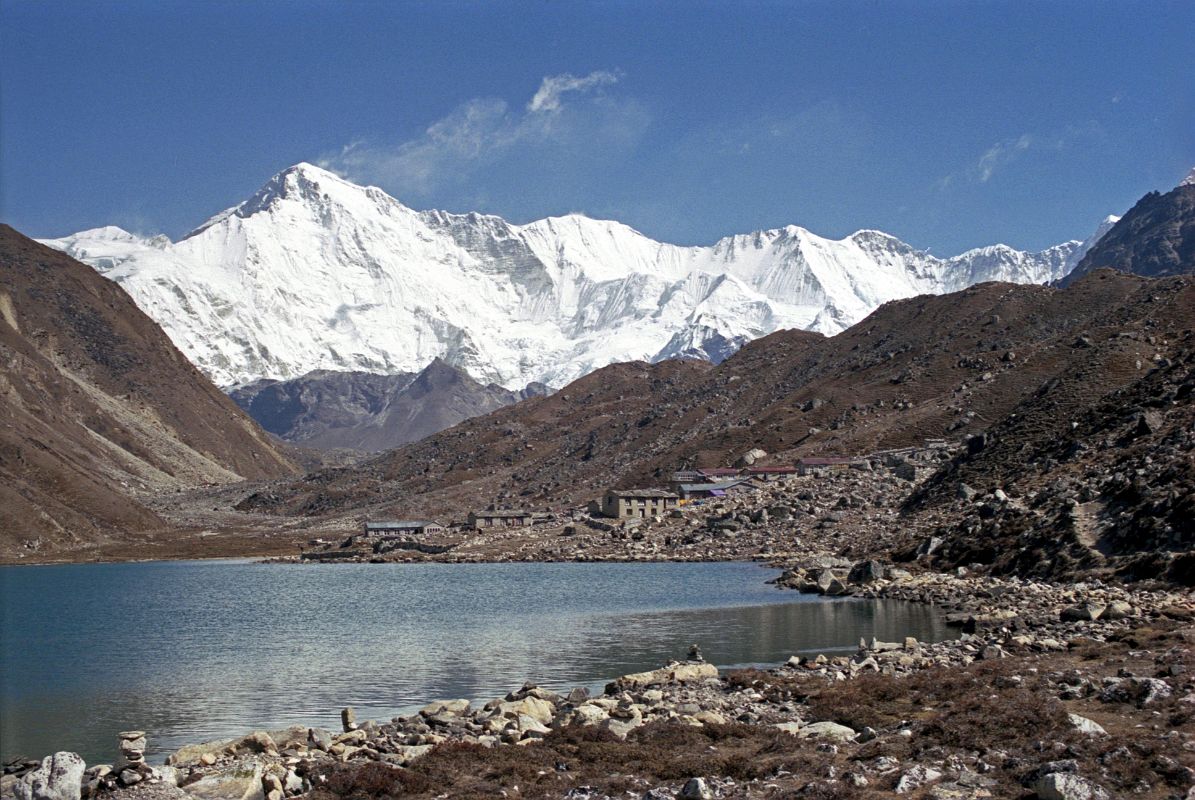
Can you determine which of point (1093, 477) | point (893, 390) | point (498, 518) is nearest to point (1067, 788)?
point (1093, 477)

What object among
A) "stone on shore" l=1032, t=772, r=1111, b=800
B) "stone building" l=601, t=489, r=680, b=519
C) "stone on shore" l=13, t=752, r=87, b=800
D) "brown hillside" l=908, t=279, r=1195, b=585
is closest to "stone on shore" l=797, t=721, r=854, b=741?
"stone on shore" l=1032, t=772, r=1111, b=800

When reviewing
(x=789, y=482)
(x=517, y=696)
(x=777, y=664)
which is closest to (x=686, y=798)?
(x=517, y=696)

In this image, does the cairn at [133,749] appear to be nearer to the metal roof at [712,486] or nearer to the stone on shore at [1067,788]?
the stone on shore at [1067,788]

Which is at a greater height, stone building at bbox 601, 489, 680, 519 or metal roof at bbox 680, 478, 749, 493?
metal roof at bbox 680, 478, 749, 493

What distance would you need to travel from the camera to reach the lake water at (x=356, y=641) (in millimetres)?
37625

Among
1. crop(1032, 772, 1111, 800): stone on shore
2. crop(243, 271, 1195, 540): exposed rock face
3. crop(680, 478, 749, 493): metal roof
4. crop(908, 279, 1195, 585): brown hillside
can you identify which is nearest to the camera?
crop(1032, 772, 1111, 800): stone on shore

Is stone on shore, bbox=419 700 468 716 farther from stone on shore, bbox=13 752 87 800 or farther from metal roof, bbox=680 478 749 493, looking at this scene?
metal roof, bbox=680 478 749 493

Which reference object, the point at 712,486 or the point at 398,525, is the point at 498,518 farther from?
the point at 712,486

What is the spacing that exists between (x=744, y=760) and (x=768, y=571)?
67420mm

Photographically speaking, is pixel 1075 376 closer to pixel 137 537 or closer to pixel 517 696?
pixel 517 696

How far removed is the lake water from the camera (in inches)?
1481

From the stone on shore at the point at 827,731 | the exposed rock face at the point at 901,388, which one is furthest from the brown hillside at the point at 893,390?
the stone on shore at the point at 827,731

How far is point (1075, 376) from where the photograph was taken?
9275cm

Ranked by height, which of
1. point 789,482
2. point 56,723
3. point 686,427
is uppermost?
point 686,427
